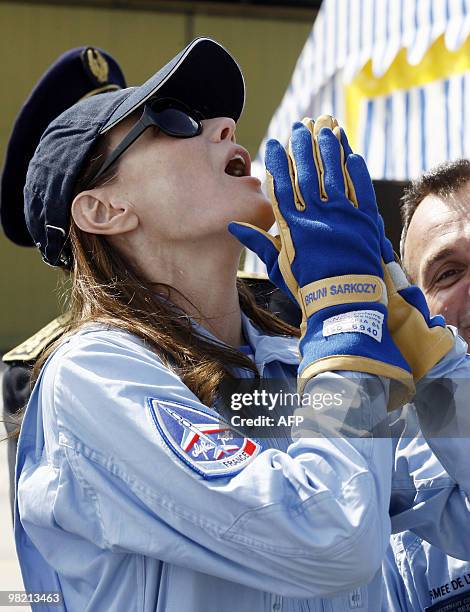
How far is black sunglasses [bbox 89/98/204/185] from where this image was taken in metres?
1.65

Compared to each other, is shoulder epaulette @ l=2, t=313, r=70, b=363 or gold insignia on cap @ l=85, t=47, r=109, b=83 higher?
gold insignia on cap @ l=85, t=47, r=109, b=83

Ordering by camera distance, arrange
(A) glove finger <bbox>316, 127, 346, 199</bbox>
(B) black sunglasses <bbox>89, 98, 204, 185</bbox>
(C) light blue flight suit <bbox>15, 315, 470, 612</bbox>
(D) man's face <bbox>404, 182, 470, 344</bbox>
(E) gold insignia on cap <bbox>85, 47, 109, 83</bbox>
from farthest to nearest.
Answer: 1. (E) gold insignia on cap <bbox>85, 47, 109, 83</bbox>
2. (D) man's face <bbox>404, 182, 470, 344</bbox>
3. (B) black sunglasses <bbox>89, 98, 204, 185</bbox>
4. (A) glove finger <bbox>316, 127, 346, 199</bbox>
5. (C) light blue flight suit <bbox>15, 315, 470, 612</bbox>

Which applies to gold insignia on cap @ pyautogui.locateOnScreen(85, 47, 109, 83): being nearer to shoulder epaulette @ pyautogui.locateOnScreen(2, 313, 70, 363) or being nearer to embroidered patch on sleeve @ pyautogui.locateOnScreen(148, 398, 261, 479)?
shoulder epaulette @ pyautogui.locateOnScreen(2, 313, 70, 363)

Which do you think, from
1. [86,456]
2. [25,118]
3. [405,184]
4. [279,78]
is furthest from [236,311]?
[279,78]

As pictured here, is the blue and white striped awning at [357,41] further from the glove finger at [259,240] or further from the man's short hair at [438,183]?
the glove finger at [259,240]

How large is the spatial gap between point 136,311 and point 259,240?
237mm

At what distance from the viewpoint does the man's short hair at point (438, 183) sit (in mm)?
2096

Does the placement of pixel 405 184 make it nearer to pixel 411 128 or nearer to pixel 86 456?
pixel 411 128

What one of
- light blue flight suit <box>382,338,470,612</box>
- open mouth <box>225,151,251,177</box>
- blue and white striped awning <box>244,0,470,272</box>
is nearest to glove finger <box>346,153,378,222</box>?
light blue flight suit <box>382,338,470,612</box>

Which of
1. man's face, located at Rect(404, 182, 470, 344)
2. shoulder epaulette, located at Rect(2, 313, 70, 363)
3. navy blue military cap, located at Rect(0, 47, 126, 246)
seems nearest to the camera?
man's face, located at Rect(404, 182, 470, 344)

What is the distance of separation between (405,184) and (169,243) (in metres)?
1.14

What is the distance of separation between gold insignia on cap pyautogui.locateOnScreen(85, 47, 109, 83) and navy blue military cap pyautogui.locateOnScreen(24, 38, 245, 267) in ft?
4.50

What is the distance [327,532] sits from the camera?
125 centimetres

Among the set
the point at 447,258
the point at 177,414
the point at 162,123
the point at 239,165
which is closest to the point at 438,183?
the point at 447,258
